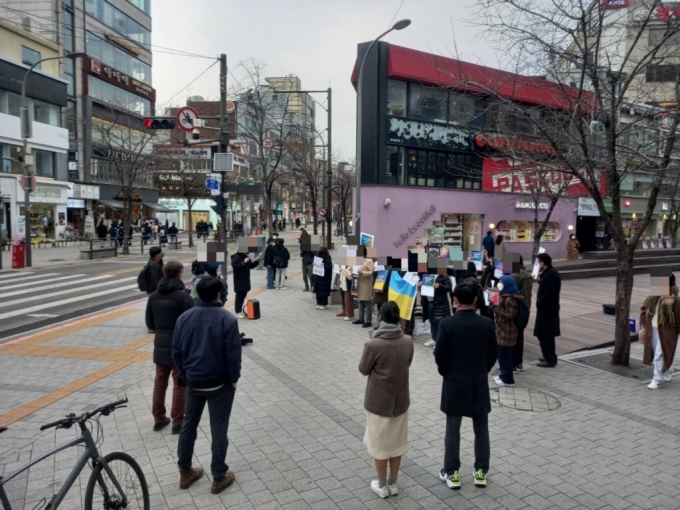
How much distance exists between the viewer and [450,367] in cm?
438

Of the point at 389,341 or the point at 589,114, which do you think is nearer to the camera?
the point at 389,341

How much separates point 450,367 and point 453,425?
506 mm

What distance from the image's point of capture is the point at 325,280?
12.9 meters

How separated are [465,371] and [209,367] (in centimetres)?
215

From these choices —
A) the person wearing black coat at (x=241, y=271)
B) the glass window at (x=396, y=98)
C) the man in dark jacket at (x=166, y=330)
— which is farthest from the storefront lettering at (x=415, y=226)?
the man in dark jacket at (x=166, y=330)

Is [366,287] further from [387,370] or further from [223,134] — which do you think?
[387,370]

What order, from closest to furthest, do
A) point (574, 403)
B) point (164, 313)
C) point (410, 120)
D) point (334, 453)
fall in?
1. point (334, 453)
2. point (164, 313)
3. point (574, 403)
4. point (410, 120)

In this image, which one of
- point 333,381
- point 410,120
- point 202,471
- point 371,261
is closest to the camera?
point 202,471

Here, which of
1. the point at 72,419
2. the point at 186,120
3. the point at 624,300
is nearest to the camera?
the point at 72,419

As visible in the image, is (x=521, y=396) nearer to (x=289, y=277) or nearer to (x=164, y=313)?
(x=164, y=313)

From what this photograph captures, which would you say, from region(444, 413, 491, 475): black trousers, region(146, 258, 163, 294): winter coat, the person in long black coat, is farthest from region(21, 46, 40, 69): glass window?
region(444, 413, 491, 475): black trousers

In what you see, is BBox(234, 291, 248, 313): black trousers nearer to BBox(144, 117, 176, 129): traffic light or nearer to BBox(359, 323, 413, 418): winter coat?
BBox(144, 117, 176, 129): traffic light

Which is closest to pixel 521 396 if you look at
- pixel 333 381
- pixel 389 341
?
pixel 333 381

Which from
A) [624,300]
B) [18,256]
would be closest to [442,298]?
[624,300]
